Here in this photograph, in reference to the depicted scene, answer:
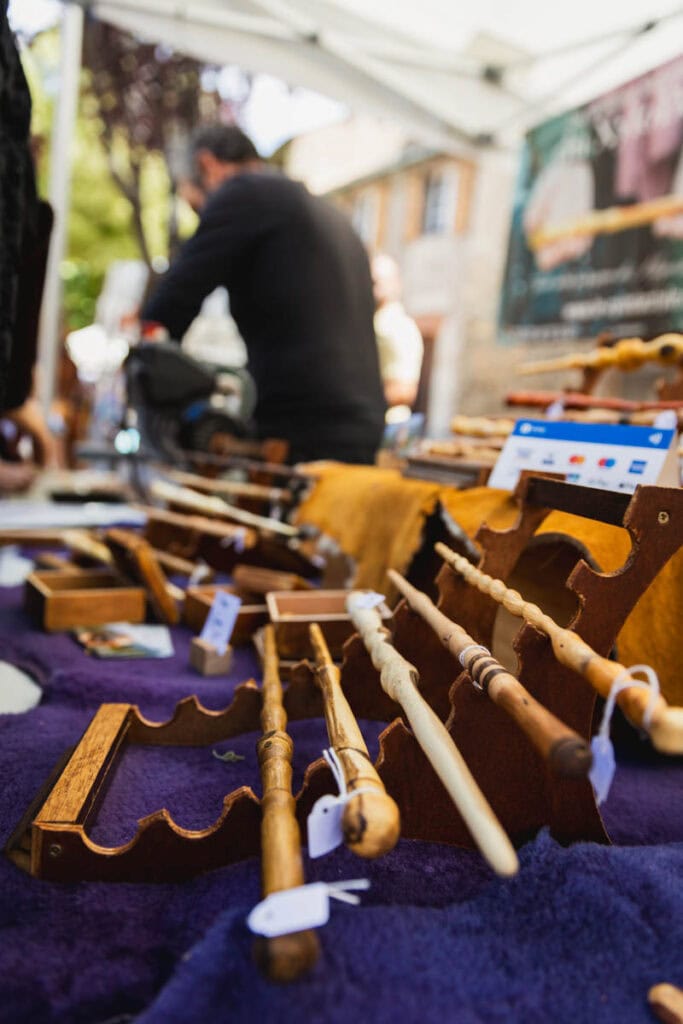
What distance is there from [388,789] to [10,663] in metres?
1.26

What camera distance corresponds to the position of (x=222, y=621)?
193 cm

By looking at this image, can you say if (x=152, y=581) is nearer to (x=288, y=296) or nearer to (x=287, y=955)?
(x=288, y=296)

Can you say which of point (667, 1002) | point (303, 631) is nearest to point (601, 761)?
point (667, 1002)

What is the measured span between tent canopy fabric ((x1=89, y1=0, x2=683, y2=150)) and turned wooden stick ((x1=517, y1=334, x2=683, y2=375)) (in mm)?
2459

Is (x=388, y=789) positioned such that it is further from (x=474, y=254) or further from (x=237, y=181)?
(x=474, y=254)

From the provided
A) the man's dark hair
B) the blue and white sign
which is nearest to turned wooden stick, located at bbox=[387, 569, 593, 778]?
the blue and white sign

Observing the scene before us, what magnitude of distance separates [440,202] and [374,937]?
12.0 meters

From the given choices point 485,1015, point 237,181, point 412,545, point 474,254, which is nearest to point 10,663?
point 412,545

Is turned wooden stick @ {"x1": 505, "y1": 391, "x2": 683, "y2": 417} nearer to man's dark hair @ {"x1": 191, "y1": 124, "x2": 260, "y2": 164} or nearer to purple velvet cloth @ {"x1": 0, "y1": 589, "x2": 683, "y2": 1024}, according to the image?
purple velvet cloth @ {"x1": 0, "y1": 589, "x2": 683, "y2": 1024}

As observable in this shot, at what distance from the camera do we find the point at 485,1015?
81 centimetres

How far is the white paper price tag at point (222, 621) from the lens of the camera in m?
1.90

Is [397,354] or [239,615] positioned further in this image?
[397,354]

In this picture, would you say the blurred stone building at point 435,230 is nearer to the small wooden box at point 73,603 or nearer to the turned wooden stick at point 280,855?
the small wooden box at point 73,603

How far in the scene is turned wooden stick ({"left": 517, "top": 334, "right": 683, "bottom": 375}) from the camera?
2004 mm
